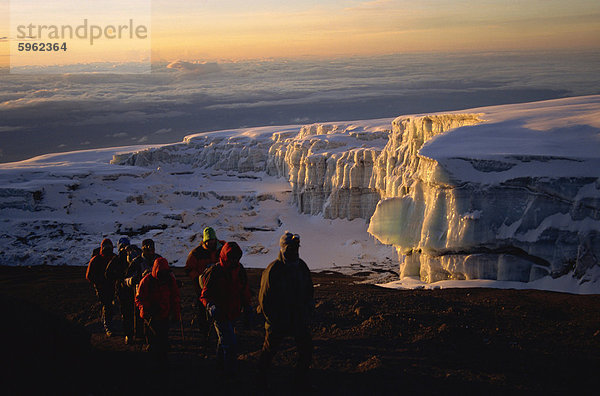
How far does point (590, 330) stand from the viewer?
362 inches

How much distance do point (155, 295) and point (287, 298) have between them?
7.08 feet

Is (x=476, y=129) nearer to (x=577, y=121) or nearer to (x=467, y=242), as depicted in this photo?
(x=577, y=121)

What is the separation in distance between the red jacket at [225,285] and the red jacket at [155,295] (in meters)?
0.77

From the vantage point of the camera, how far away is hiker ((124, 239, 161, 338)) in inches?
327

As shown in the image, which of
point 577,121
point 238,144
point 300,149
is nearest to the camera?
point 577,121

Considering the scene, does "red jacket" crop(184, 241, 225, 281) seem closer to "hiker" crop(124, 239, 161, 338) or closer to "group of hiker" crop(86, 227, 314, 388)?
"group of hiker" crop(86, 227, 314, 388)

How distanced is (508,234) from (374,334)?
9.72 metres

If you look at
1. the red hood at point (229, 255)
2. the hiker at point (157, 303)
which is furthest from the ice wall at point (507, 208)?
the hiker at point (157, 303)

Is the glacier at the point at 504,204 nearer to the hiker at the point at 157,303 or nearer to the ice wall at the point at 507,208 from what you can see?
the ice wall at the point at 507,208

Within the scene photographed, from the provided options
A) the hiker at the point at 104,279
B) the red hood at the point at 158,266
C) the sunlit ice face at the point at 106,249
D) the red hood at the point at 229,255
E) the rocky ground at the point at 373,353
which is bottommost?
the rocky ground at the point at 373,353

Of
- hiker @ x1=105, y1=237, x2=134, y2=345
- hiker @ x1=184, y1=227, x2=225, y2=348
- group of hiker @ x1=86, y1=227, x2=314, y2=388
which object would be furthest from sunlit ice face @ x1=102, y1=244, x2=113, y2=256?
hiker @ x1=184, y1=227, x2=225, y2=348

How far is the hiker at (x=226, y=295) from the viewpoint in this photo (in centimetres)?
707

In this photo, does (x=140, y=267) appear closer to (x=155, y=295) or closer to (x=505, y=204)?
(x=155, y=295)

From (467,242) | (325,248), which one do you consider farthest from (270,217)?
(467,242)
